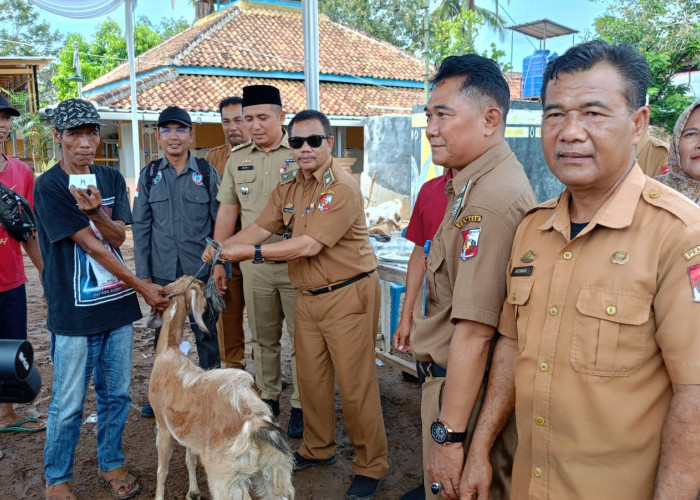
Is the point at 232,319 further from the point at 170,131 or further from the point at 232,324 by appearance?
the point at 170,131

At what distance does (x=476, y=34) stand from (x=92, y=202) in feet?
60.8

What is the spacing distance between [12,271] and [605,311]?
4143mm

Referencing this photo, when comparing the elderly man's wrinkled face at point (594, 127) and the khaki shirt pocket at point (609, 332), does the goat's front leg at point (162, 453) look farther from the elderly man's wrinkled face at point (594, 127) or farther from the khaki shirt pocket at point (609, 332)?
the elderly man's wrinkled face at point (594, 127)

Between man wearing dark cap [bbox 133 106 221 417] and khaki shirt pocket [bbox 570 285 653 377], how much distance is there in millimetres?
3346

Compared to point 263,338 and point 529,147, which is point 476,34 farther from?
point 263,338

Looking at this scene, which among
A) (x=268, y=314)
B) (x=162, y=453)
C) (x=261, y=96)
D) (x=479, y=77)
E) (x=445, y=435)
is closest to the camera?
(x=445, y=435)

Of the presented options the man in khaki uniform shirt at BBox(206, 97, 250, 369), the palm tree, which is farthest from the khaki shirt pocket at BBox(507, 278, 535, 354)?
the palm tree

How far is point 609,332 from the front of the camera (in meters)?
1.39

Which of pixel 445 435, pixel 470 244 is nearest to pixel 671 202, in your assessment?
Result: pixel 470 244

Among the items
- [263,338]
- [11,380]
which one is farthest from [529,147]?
[11,380]

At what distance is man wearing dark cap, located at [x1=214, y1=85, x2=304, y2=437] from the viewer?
14.0 ft

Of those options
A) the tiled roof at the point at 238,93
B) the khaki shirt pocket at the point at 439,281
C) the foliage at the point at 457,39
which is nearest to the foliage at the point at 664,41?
the foliage at the point at 457,39

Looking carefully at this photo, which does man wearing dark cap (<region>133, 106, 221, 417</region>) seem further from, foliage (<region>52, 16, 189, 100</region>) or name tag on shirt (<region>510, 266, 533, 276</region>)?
foliage (<region>52, 16, 189, 100</region>)

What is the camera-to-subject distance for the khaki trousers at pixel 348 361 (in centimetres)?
331
